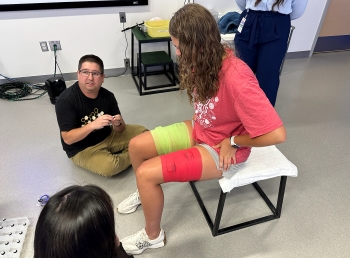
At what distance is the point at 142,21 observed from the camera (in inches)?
106

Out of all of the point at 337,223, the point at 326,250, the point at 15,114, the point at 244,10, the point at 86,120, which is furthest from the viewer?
the point at 15,114

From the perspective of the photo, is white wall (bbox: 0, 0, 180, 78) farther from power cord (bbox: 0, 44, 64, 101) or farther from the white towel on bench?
the white towel on bench

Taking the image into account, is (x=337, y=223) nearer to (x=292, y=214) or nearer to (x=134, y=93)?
(x=292, y=214)

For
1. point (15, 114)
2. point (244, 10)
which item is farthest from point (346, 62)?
point (15, 114)

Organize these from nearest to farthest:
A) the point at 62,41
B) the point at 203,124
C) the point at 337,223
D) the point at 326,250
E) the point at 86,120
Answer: the point at 203,124
the point at 326,250
the point at 337,223
the point at 86,120
the point at 62,41

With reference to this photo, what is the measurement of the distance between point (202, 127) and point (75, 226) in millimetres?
785

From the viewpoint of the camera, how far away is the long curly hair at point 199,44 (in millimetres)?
930

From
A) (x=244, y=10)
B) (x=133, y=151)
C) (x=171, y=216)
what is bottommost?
(x=171, y=216)

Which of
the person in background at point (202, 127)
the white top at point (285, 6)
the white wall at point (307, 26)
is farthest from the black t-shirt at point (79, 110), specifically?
the white wall at point (307, 26)

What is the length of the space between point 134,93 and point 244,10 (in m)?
1.29

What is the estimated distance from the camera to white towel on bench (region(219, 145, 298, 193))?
1.19 meters

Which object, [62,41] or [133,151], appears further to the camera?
[62,41]

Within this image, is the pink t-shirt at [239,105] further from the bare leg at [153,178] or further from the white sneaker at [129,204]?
the white sneaker at [129,204]

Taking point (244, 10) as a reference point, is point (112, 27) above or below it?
below
